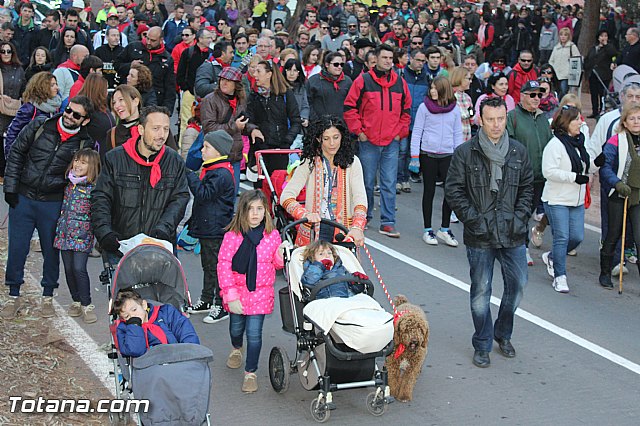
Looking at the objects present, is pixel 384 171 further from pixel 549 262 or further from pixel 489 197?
pixel 489 197

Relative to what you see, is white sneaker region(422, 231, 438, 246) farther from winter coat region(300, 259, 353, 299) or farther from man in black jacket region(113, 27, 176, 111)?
man in black jacket region(113, 27, 176, 111)

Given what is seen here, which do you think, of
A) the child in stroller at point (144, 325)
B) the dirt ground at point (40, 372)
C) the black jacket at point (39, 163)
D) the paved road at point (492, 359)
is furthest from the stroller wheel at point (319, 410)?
the black jacket at point (39, 163)

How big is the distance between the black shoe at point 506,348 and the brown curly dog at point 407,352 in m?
1.37

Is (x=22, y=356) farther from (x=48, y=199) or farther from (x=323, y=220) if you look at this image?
(x=323, y=220)

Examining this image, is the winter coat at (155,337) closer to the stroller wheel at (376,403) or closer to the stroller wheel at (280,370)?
the stroller wheel at (280,370)

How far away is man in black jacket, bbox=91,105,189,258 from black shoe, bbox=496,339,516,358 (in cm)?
310

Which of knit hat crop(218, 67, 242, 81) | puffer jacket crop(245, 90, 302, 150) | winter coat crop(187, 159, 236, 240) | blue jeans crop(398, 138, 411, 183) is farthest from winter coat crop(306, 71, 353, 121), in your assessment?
winter coat crop(187, 159, 236, 240)

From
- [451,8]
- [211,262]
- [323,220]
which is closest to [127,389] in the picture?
[323,220]

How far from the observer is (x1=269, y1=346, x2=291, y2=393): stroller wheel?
25.2 ft

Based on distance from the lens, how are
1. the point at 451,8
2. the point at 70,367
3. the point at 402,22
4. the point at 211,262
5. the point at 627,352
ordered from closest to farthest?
the point at 70,367 < the point at 627,352 < the point at 211,262 < the point at 402,22 < the point at 451,8

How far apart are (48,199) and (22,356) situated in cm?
158

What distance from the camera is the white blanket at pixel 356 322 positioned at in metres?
6.93

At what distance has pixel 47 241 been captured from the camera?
30.1 feet

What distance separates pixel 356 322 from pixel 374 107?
19.1ft
